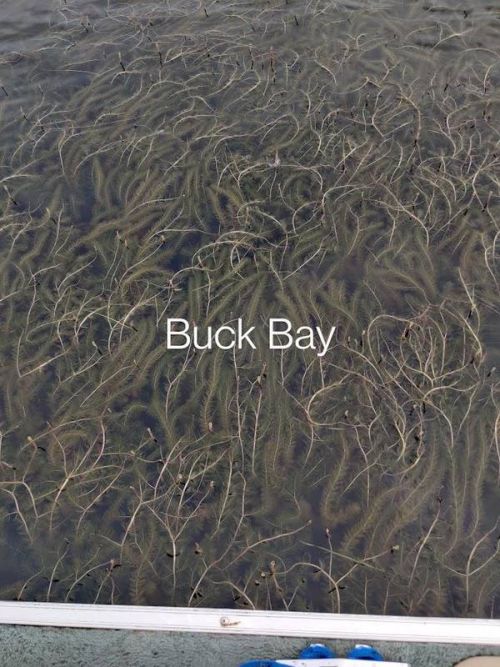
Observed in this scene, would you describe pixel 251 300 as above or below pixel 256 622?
above

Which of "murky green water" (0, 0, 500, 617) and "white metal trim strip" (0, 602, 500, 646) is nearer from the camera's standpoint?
"white metal trim strip" (0, 602, 500, 646)

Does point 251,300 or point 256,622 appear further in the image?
point 251,300

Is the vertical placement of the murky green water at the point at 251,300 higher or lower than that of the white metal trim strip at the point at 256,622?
higher

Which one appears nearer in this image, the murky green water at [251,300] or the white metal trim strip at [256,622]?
the white metal trim strip at [256,622]

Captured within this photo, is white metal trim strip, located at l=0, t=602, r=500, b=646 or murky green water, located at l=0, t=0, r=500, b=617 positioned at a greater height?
murky green water, located at l=0, t=0, r=500, b=617
